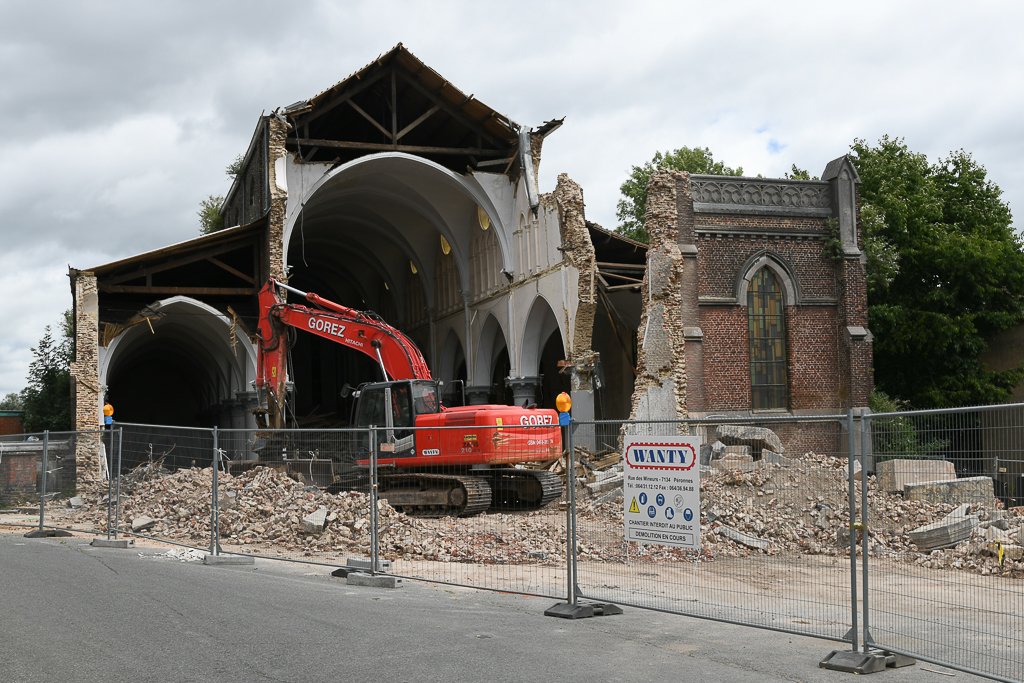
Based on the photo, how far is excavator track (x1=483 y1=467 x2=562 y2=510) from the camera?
1397cm

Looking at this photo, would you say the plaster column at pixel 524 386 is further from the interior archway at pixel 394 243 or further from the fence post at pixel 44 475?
the fence post at pixel 44 475

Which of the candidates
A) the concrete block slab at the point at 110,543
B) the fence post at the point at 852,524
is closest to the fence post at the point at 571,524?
the fence post at the point at 852,524

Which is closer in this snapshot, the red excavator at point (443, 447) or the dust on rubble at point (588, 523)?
the dust on rubble at point (588, 523)

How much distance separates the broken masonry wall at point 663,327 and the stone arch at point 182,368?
12.1m

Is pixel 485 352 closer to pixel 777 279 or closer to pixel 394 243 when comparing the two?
pixel 394 243

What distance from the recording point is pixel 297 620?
7.52 meters

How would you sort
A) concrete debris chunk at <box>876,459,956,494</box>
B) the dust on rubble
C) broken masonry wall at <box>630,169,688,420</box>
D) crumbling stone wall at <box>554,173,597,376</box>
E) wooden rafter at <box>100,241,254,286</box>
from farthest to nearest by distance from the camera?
wooden rafter at <box>100,241,254,286</box> < crumbling stone wall at <box>554,173,597,376</box> < broken masonry wall at <box>630,169,688,420</box> < the dust on rubble < concrete debris chunk at <box>876,459,956,494</box>

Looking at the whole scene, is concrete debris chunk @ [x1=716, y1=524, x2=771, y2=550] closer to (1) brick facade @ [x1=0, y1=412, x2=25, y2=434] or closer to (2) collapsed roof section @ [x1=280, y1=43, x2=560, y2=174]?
(2) collapsed roof section @ [x1=280, y1=43, x2=560, y2=174]

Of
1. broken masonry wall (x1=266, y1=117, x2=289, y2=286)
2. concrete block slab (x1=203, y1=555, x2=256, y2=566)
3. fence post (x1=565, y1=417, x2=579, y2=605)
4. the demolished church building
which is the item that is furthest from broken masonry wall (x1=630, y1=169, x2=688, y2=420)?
fence post (x1=565, y1=417, x2=579, y2=605)

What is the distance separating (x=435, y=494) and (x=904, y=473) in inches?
383

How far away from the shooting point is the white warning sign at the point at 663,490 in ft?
22.8

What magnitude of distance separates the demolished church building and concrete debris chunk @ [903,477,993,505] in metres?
15.3

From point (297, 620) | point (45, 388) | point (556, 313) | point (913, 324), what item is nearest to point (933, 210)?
point (913, 324)

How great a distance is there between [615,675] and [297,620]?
2.98m
